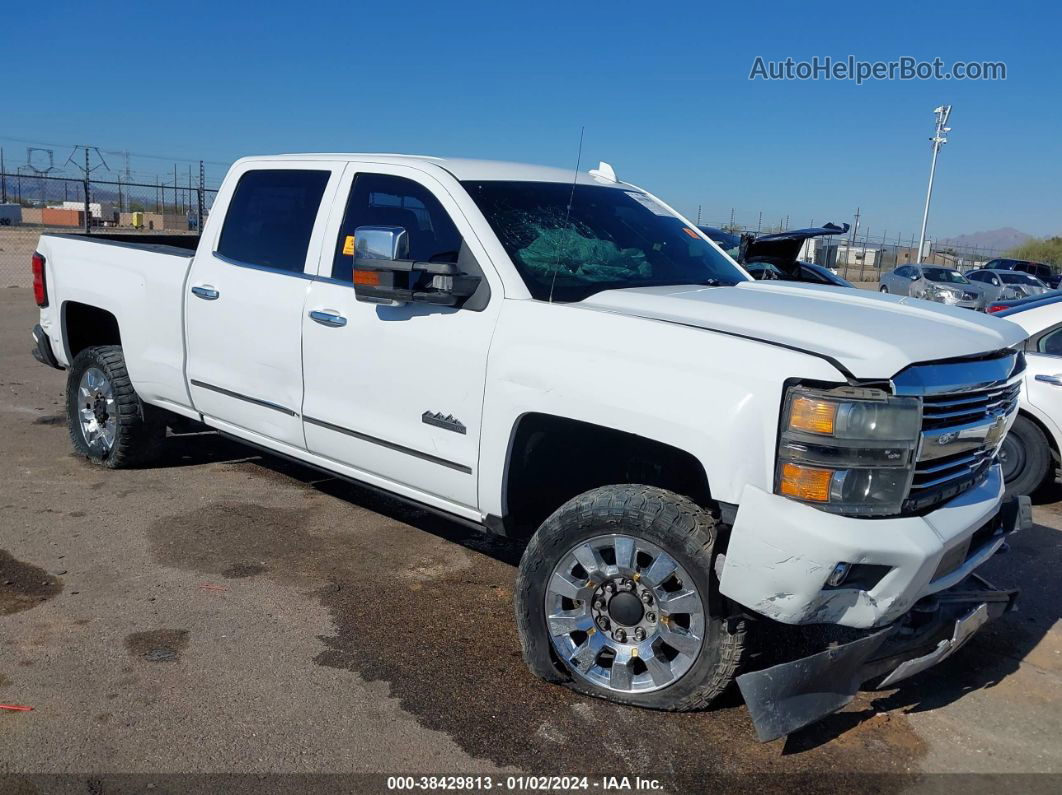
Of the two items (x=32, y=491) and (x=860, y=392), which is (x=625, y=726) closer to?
(x=860, y=392)

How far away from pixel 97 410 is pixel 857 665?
16.8 ft

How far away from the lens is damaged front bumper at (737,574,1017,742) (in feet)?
10.4

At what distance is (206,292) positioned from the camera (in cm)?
527

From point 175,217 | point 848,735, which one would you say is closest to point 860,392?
point 848,735

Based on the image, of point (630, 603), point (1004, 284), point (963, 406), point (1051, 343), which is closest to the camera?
point (963, 406)

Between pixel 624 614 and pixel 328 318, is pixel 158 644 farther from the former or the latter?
pixel 624 614

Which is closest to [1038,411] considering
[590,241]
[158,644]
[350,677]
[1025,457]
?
[1025,457]

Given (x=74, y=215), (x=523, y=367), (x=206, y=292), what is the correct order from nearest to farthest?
(x=523, y=367) → (x=206, y=292) → (x=74, y=215)

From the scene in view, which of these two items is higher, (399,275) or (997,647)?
(399,275)

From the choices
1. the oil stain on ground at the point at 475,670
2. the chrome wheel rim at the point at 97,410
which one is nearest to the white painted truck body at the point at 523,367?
the chrome wheel rim at the point at 97,410

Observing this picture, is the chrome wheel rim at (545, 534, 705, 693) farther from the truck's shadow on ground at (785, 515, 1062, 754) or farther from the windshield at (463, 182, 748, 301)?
the windshield at (463, 182, 748, 301)

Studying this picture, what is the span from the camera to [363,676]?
3.84 metres

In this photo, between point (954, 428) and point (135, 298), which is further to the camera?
point (135, 298)

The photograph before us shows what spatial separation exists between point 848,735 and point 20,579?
3.78 m
